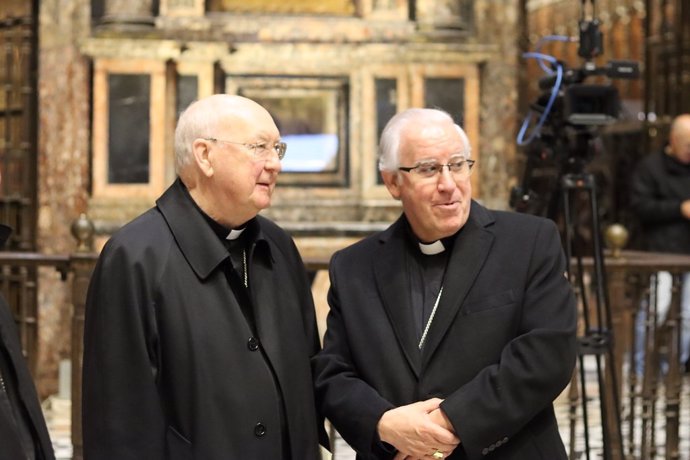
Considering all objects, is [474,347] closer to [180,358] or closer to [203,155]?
[180,358]

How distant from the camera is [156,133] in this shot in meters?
7.81

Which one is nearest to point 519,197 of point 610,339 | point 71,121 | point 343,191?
point 610,339

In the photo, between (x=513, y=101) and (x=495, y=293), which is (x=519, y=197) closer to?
(x=495, y=293)

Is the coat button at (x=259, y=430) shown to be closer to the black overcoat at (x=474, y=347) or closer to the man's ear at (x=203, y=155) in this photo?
the black overcoat at (x=474, y=347)

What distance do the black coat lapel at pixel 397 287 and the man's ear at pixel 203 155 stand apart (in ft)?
1.90

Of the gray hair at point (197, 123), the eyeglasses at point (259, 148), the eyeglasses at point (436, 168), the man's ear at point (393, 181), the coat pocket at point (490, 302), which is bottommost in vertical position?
the coat pocket at point (490, 302)

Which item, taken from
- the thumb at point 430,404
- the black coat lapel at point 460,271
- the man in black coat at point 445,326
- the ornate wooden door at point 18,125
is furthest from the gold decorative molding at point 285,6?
the thumb at point 430,404

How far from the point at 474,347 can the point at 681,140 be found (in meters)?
5.34

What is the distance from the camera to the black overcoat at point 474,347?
10.6 ft

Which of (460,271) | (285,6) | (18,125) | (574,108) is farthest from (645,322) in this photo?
(18,125)

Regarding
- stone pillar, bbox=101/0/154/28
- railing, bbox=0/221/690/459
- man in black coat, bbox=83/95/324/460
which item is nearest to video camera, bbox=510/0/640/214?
railing, bbox=0/221/690/459

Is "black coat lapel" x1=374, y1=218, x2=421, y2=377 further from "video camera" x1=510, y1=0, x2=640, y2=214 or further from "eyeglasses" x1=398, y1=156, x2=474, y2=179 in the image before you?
"video camera" x1=510, y1=0, x2=640, y2=214

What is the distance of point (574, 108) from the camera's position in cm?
488

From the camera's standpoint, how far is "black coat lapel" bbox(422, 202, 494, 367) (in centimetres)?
337
